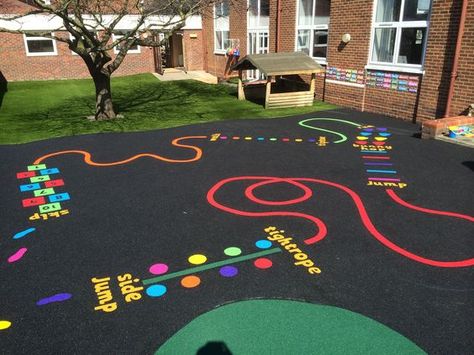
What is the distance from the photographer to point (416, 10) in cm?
1180

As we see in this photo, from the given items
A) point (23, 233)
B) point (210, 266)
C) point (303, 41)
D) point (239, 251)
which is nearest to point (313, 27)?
point (303, 41)

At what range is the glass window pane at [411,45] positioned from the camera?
11.8 m

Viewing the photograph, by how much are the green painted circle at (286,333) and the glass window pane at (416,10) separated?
10621mm

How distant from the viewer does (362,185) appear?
7531 millimetres

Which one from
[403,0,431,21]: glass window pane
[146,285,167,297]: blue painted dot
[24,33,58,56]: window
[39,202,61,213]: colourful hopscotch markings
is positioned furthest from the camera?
[24,33,58,56]: window

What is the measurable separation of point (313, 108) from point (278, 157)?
599 centimetres

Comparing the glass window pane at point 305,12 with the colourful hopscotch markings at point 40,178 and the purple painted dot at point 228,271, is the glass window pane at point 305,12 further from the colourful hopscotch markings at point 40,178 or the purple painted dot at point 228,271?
the purple painted dot at point 228,271

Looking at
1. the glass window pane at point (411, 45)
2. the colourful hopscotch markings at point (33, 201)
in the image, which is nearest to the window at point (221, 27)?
the glass window pane at point (411, 45)

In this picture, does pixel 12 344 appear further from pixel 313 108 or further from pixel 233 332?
pixel 313 108

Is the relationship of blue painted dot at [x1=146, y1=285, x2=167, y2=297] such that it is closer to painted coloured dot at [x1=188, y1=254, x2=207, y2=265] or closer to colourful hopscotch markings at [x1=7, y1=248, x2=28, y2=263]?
painted coloured dot at [x1=188, y1=254, x2=207, y2=265]

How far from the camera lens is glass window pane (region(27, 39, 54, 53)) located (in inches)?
893

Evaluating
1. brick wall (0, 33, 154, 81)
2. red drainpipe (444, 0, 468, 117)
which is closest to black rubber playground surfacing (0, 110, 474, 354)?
red drainpipe (444, 0, 468, 117)

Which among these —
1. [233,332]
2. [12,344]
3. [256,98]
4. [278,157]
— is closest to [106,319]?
[12,344]

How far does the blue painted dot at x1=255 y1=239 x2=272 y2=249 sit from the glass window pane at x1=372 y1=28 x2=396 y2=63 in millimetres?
9802
